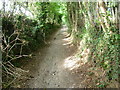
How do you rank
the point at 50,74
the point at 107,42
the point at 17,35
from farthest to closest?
the point at 17,35
the point at 50,74
the point at 107,42

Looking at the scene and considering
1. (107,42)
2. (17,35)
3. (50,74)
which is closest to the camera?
(107,42)

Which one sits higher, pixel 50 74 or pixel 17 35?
pixel 17 35

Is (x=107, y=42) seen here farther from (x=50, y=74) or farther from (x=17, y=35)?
(x=17, y=35)

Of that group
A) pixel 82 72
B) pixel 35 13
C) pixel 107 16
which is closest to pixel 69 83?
pixel 82 72

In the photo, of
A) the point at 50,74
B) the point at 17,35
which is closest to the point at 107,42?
the point at 50,74

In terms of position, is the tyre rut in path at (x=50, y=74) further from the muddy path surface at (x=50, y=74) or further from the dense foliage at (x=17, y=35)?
the dense foliage at (x=17, y=35)

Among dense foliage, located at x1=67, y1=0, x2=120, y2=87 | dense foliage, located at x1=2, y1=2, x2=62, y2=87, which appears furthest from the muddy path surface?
dense foliage, located at x1=67, y1=0, x2=120, y2=87

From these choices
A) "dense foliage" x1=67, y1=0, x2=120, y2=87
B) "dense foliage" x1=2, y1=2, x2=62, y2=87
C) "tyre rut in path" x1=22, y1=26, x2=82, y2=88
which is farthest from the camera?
"tyre rut in path" x1=22, y1=26, x2=82, y2=88

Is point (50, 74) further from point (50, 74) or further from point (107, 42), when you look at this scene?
point (107, 42)

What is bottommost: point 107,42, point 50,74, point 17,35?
point 50,74

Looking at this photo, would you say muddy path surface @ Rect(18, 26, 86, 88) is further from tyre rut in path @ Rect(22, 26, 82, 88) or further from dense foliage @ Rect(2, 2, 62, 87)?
dense foliage @ Rect(2, 2, 62, 87)

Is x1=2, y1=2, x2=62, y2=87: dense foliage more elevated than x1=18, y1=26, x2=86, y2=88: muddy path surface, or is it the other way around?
x1=2, y1=2, x2=62, y2=87: dense foliage

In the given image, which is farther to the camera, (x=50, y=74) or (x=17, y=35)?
(x=17, y=35)

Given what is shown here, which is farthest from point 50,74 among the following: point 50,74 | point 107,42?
point 107,42
